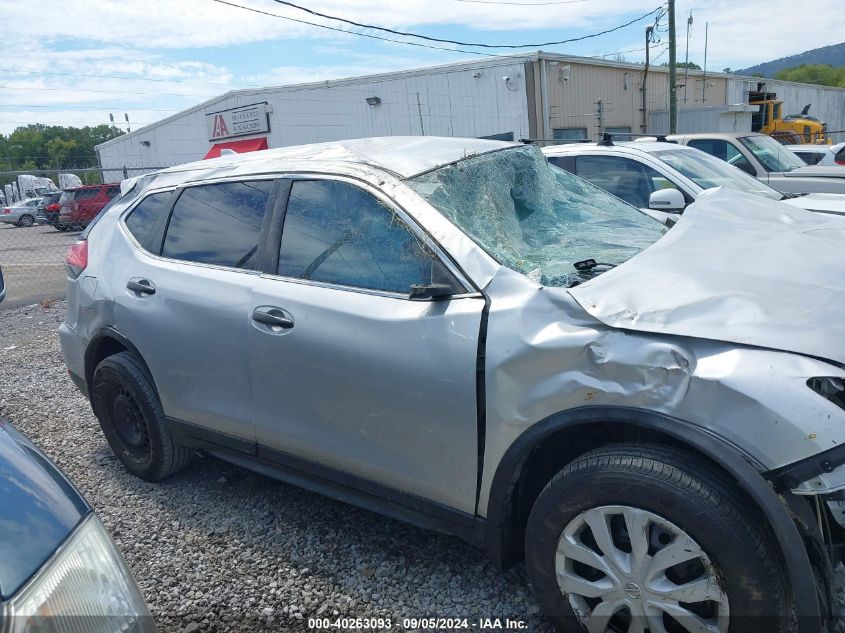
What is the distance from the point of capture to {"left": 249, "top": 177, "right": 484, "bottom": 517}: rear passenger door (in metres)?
2.37

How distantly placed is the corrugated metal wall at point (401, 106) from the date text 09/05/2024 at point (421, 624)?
18584 mm

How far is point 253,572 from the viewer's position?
9.54ft

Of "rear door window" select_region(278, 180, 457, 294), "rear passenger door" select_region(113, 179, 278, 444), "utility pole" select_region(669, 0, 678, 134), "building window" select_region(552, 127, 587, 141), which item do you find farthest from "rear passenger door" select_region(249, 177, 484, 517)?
"utility pole" select_region(669, 0, 678, 134)

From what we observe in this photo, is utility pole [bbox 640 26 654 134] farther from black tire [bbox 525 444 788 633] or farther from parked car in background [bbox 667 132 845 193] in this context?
black tire [bbox 525 444 788 633]

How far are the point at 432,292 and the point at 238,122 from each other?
26.6 m

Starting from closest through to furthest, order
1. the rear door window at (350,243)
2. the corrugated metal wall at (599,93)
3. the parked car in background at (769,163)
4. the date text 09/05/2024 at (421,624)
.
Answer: the date text 09/05/2024 at (421,624)
the rear door window at (350,243)
the parked car in background at (769,163)
the corrugated metal wall at (599,93)

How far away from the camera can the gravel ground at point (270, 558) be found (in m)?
2.63

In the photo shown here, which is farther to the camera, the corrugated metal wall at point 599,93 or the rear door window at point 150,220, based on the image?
the corrugated metal wall at point 599,93

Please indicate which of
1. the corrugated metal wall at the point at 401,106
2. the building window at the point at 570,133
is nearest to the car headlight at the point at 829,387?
the corrugated metal wall at the point at 401,106

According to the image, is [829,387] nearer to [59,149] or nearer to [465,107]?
[465,107]

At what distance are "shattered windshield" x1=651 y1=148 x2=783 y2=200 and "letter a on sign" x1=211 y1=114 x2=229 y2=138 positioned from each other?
77.7 ft

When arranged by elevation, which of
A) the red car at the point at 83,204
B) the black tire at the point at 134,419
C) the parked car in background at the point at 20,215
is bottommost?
the parked car in background at the point at 20,215

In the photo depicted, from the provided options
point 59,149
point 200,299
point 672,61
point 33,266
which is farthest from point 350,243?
point 59,149

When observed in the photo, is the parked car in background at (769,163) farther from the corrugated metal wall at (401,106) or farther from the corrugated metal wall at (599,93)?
the corrugated metal wall at (599,93)
